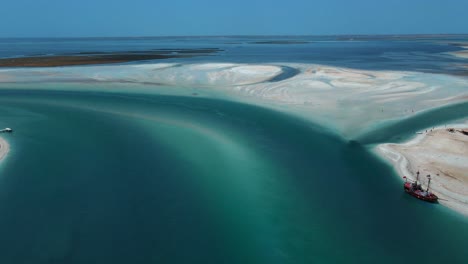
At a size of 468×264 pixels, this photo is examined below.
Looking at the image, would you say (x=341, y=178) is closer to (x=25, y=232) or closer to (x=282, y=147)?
(x=282, y=147)

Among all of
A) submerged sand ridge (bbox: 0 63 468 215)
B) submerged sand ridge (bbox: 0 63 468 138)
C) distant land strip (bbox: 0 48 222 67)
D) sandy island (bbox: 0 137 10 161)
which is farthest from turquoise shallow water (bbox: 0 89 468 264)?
distant land strip (bbox: 0 48 222 67)

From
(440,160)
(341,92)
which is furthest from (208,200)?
(341,92)

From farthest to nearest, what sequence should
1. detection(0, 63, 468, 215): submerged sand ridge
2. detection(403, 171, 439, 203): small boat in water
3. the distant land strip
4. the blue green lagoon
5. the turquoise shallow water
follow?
the distant land strip → detection(0, 63, 468, 215): submerged sand ridge → detection(403, 171, 439, 203): small boat in water → the blue green lagoon → the turquoise shallow water

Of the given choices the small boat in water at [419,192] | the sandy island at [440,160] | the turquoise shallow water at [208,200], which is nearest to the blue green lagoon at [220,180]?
the turquoise shallow water at [208,200]

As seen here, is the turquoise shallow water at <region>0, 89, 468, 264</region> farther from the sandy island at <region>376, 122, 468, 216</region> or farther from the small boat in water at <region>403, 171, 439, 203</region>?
the sandy island at <region>376, 122, 468, 216</region>

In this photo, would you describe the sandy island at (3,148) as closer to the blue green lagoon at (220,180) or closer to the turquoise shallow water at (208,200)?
the turquoise shallow water at (208,200)

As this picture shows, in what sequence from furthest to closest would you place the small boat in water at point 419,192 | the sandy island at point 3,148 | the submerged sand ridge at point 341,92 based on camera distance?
the sandy island at point 3,148 → the submerged sand ridge at point 341,92 → the small boat in water at point 419,192

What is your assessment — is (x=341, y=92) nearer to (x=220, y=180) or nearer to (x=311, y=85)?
(x=311, y=85)
